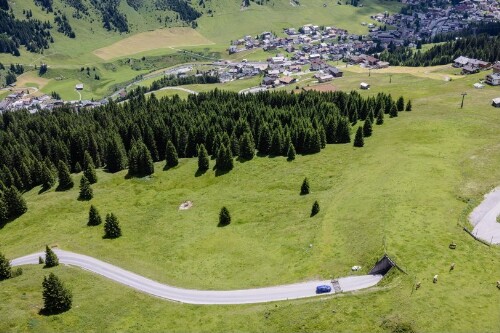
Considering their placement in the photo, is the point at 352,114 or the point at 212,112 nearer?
the point at 352,114

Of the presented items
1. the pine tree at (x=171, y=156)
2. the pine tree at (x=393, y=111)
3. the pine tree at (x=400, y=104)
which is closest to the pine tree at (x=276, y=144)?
the pine tree at (x=171, y=156)

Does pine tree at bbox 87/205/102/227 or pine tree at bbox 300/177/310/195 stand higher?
pine tree at bbox 300/177/310/195

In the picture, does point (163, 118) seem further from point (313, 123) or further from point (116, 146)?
point (313, 123)

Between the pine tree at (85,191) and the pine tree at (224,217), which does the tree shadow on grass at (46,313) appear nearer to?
the pine tree at (224,217)

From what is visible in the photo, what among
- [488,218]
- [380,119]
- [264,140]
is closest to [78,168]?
[264,140]

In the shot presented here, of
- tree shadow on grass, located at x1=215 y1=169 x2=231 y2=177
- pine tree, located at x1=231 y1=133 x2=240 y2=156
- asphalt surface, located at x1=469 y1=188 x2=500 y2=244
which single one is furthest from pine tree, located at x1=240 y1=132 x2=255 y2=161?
asphalt surface, located at x1=469 y1=188 x2=500 y2=244

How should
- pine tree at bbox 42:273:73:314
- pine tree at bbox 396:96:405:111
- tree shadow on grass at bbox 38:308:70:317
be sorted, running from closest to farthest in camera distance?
pine tree at bbox 42:273:73:314
tree shadow on grass at bbox 38:308:70:317
pine tree at bbox 396:96:405:111

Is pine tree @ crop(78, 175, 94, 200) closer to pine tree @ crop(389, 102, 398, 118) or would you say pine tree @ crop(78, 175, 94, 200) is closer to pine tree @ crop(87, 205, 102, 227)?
pine tree @ crop(87, 205, 102, 227)

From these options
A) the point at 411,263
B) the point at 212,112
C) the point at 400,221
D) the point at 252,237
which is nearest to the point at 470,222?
the point at 400,221
